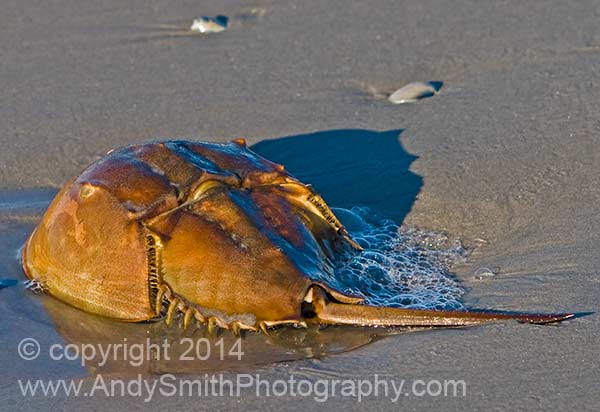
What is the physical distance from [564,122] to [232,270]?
6.88 ft

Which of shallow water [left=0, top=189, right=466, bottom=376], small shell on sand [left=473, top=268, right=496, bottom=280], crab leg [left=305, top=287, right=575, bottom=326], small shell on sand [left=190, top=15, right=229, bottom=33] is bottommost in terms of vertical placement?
small shell on sand [left=473, top=268, right=496, bottom=280]

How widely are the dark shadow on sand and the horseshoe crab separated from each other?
64cm

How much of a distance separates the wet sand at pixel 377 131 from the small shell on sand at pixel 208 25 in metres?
0.08

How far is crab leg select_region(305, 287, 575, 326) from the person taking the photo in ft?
10.7

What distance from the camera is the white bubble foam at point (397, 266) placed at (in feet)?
11.9

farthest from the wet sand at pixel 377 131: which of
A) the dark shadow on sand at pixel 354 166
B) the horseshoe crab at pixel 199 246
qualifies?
the horseshoe crab at pixel 199 246

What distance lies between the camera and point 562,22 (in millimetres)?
5672

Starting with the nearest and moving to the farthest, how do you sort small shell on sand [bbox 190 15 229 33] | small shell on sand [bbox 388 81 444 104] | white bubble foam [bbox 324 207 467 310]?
1. white bubble foam [bbox 324 207 467 310]
2. small shell on sand [bbox 388 81 444 104]
3. small shell on sand [bbox 190 15 229 33]

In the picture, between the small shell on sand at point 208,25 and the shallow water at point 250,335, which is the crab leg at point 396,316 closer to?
the shallow water at point 250,335

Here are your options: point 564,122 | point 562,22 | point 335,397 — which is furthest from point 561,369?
point 562,22

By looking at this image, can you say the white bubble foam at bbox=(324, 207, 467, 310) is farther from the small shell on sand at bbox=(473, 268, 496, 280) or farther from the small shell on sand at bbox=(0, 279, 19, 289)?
the small shell on sand at bbox=(0, 279, 19, 289)

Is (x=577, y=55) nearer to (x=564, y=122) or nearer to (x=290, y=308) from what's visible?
(x=564, y=122)

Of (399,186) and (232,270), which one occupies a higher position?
(232,270)

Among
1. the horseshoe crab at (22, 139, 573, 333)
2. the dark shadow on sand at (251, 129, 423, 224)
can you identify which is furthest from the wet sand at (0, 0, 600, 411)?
the horseshoe crab at (22, 139, 573, 333)
